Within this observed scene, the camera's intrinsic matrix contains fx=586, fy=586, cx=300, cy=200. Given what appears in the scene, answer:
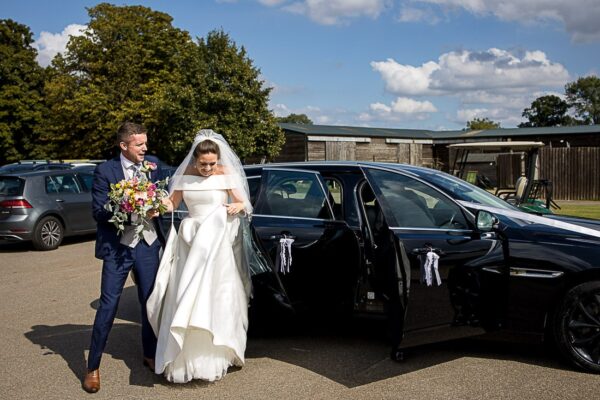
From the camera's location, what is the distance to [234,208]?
16.5 ft

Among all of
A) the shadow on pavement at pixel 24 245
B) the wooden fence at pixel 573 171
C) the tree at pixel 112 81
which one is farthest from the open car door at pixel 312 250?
the tree at pixel 112 81

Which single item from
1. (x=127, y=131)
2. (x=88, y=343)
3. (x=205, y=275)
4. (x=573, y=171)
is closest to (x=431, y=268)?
(x=205, y=275)

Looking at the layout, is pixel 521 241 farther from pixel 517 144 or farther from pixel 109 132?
pixel 109 132

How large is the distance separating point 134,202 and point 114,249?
493 mm

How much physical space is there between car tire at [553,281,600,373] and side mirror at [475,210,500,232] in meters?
0.78

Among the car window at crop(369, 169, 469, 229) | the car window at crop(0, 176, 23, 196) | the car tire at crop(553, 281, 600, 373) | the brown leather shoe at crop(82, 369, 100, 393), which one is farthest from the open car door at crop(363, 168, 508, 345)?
the car window at crop(0, 176, 23, 196)

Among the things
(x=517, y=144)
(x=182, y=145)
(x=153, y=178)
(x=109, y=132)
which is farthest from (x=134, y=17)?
(x=153, y=178)

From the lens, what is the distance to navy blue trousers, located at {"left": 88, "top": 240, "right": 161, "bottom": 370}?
15.4 ft

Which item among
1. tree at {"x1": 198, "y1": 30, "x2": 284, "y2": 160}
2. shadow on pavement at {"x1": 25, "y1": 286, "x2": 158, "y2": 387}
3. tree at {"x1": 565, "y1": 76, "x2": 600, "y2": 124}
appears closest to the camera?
shadow on pavement at {"x1": 25, "y1": 286, "x2": 158, "y2": 387}

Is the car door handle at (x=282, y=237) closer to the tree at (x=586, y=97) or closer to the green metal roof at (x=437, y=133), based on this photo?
the green metal roof at (x=437, y=133)

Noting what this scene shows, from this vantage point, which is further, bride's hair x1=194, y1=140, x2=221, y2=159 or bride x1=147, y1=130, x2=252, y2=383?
bride's hair x1=194, y1=140, x2=221, y2=159

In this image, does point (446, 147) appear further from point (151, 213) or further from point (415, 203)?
point (151, 213)

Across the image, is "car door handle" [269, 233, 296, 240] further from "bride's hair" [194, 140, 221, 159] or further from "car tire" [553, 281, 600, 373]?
"car tire" [553, 281, 600, 373]

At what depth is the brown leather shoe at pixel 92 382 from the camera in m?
4.60
